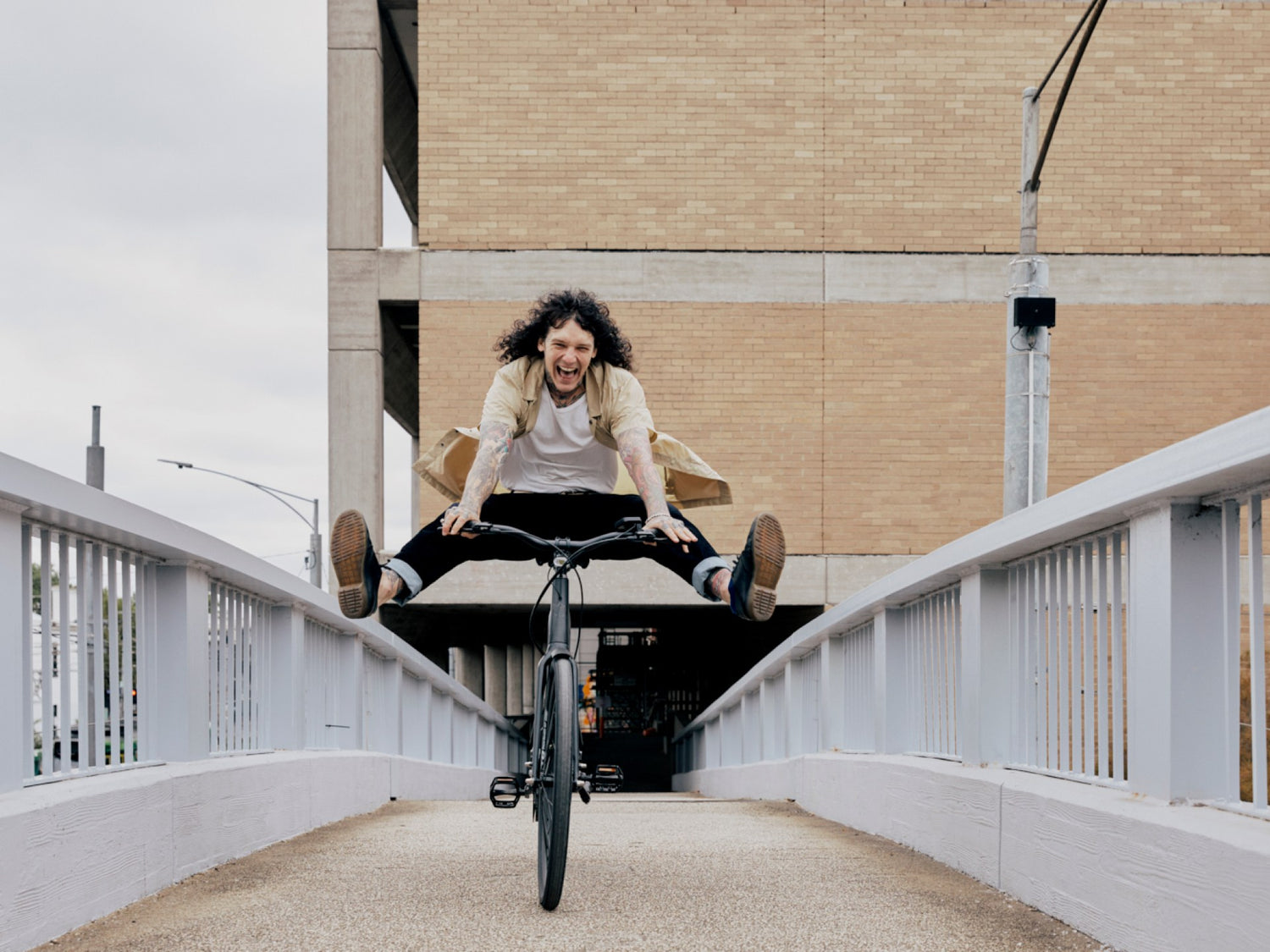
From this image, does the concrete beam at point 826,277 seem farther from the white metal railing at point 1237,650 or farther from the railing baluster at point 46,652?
the white metal railing at point 1237,650

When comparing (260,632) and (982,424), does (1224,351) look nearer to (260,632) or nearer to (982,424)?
(982,424)

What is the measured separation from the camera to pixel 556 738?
4859 mm

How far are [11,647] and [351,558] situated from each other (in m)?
1.45

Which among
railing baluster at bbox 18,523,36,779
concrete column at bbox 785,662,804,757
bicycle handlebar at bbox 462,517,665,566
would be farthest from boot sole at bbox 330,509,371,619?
concrete column at bbox 785,662,804,757

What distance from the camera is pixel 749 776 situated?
14.9m

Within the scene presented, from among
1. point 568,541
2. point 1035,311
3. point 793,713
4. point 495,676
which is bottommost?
point 495,676

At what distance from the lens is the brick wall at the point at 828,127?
74.5ft

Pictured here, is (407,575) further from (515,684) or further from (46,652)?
(515,684)

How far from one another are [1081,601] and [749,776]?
10163 millimetres

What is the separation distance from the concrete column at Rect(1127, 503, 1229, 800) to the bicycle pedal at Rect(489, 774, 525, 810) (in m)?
2.12

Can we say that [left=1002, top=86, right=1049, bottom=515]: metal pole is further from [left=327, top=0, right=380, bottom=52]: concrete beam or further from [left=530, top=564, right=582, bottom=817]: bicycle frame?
[left=327, top=0, right=380, bottom=52]: concrete beam

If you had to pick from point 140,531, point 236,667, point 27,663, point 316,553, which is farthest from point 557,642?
point 316,553

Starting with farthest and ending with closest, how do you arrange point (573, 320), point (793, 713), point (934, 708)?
point (793, 713) < point (934, 708) < point (573, 320)

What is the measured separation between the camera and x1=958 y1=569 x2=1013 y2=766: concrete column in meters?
5.82
